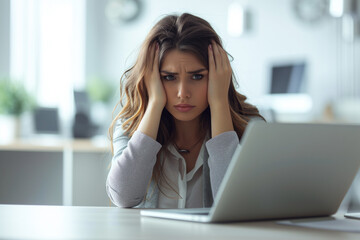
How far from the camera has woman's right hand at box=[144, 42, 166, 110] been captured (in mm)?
1343

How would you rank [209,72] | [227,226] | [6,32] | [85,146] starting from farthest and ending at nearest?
[6,32] → [85,146] → [209,72] → [227,226]

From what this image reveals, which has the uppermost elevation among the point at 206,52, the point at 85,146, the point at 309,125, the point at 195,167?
the point at 206,52

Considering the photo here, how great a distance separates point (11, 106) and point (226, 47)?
260 cm

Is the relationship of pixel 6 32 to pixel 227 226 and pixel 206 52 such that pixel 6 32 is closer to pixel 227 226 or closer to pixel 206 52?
pixel 206 52

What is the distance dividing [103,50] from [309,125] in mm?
5607

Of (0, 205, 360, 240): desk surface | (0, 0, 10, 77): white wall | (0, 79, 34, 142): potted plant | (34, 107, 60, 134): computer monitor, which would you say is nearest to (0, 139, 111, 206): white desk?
(0, 79, 34, 142): potted plant

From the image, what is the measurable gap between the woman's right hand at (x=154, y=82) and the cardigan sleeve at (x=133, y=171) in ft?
0.36

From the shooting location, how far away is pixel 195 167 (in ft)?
4.64

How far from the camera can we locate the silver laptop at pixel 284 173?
81 cm

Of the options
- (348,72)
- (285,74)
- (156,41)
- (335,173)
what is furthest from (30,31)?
(335,173)

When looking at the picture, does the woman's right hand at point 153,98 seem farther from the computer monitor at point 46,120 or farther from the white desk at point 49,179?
the computer monitor at point 46,120

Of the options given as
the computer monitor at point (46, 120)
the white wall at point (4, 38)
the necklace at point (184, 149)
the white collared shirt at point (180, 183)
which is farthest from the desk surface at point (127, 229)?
the white wall at point (4, 38)

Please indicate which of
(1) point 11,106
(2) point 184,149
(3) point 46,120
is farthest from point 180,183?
(3) point 46,120

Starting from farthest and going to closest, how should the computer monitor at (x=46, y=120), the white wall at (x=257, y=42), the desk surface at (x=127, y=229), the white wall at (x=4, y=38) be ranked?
the white wall at (x=257, y=42)
the white wall at (x=4, y=38)
the computer monitor at (x=46, y=120)
the desk surface at (x=127, y=229)
